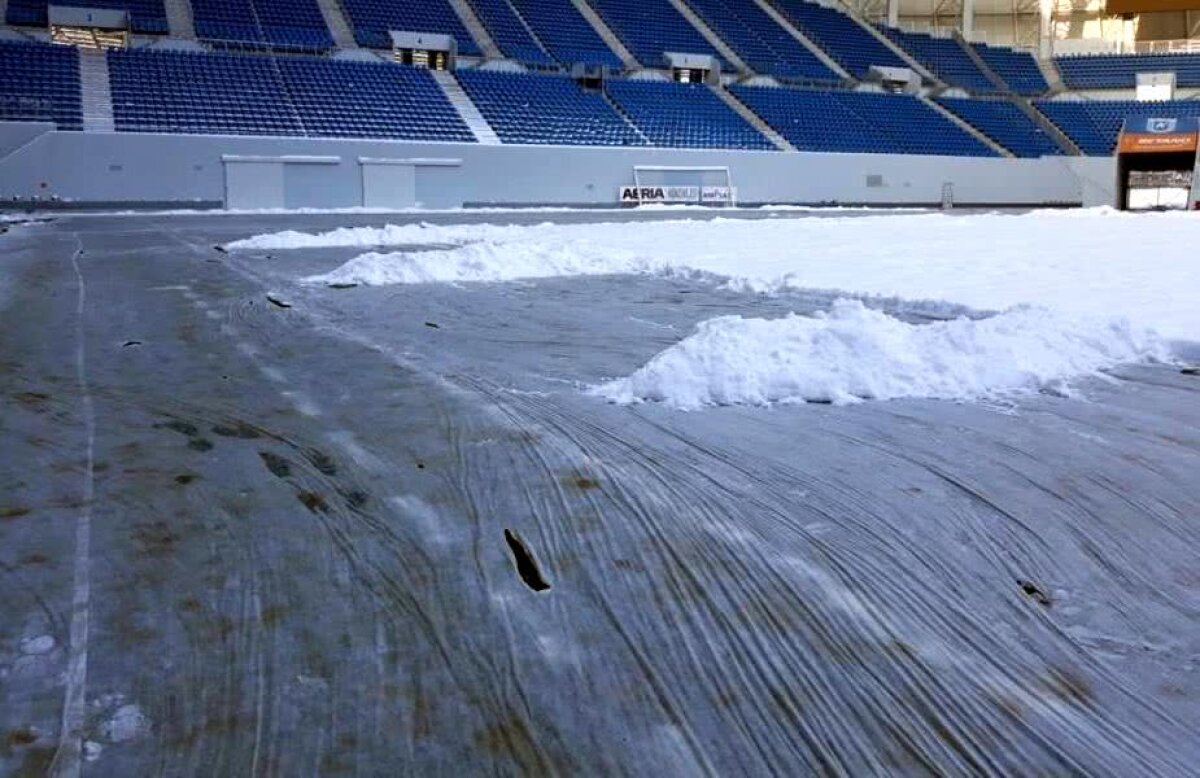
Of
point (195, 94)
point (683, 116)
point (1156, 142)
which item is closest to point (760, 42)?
point (683, 116)

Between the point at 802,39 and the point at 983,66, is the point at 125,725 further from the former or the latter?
the point at 983,66

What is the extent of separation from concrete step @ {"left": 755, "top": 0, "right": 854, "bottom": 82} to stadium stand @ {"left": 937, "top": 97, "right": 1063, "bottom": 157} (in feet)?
15.4

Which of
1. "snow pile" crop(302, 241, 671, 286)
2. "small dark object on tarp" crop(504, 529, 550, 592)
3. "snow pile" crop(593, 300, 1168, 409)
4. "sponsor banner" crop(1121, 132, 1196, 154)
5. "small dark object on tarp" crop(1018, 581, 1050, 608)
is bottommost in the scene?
"small dark object on tarp" crop(1018, 581, 1050, 608)

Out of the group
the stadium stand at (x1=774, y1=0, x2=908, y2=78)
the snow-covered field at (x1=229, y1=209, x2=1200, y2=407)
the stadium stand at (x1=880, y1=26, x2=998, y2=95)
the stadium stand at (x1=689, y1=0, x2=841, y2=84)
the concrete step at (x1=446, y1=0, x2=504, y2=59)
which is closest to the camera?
the snow-covered field at (x1=229, y1=209, x2=1200, y2=407)

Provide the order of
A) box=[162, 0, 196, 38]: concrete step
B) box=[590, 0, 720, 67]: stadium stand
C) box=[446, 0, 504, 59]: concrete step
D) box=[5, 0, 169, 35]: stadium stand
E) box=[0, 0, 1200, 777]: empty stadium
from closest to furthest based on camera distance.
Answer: box=[0, 0, 1200, 777]: empty stadium, box=[5, 0, 169, 35]: stadium stand, box=[162, 0, 196, 38]: concrete step, box=[446, 0, 504, 59]: concrete step, box=[590, 0, 720, 67]: stadium stand

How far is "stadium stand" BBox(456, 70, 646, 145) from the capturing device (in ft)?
106

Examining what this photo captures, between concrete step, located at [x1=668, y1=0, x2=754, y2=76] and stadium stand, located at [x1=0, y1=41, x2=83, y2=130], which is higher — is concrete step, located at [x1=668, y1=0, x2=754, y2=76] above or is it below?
above

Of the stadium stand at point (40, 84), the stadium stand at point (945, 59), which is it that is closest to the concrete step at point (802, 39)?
the stadium stand at point (945, 59)

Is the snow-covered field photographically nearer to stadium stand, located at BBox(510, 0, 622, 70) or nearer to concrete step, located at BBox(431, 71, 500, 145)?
concrete step, located at BBox(431, 71, 500, 145)

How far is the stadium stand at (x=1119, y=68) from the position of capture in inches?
1704

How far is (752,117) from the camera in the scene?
3722 centimetres

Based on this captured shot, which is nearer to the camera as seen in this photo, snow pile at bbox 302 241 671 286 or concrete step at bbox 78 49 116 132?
snow pile at bbox 302 241 671 286

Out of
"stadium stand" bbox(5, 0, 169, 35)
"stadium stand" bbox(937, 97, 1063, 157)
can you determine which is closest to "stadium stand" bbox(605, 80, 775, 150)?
"stadium stand" bbox(937, 97, 1063, 157)

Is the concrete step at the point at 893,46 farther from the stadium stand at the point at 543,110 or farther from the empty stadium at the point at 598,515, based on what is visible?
the empty stadium at the point at 598,515
